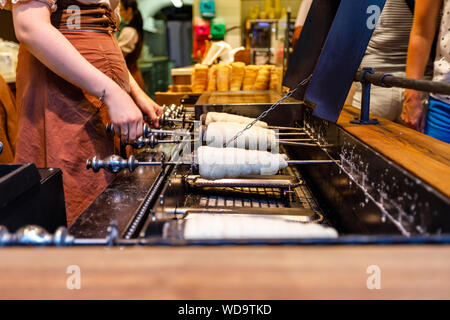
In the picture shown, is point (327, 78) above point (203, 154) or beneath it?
above

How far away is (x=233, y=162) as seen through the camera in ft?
3.01

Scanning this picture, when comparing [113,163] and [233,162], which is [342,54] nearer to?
[233,162]

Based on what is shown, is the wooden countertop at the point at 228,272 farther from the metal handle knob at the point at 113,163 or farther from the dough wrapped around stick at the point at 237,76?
the dough wrapped around stick at the point at 237,76

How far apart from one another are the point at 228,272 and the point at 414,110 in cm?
145

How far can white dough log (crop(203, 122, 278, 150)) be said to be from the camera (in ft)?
3.64

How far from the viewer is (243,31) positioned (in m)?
7.44

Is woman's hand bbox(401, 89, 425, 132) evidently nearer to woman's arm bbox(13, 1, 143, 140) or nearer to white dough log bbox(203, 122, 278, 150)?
white dough log bbox(203, 122, 278, 150)

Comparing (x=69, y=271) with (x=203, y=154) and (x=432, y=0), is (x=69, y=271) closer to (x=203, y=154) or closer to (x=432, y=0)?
(x=203, y=154)

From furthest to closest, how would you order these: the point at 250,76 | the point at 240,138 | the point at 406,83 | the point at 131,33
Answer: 1. the point at 131,33
2. the point at 250,76
3. the point at 240,138
4. the point at 406,83

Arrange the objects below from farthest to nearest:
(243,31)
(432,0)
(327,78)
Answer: (243,31) < (432,0) < (327,78)

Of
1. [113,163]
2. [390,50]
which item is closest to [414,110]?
[390,50]

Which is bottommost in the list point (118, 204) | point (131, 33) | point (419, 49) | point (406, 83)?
point (118, 204)

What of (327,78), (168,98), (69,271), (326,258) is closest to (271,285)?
(326,258)
